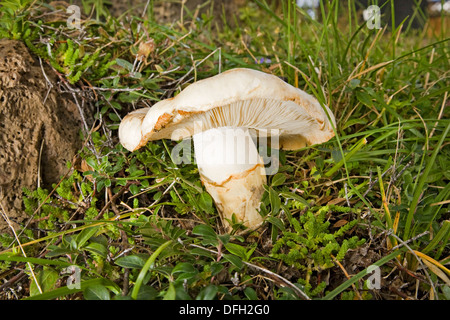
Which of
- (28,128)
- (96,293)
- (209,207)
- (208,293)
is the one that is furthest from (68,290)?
(28,128)

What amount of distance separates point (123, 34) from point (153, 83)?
57 cm

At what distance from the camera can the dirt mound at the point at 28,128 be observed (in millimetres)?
1661

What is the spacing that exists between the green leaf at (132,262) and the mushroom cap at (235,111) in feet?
1.65

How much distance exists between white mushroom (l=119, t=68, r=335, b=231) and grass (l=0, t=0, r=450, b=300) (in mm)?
109

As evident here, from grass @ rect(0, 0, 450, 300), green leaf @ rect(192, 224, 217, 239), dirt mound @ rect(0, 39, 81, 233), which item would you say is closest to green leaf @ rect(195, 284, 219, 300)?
grass @ rect(0, 0, 450, 300)

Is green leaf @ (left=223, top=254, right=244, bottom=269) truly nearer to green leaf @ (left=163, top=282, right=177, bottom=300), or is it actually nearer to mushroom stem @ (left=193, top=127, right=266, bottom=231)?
green leaf @ (left=163, top=282, right=177, bottom=300)

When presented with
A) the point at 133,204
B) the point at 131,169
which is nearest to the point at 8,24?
the point at 131,169

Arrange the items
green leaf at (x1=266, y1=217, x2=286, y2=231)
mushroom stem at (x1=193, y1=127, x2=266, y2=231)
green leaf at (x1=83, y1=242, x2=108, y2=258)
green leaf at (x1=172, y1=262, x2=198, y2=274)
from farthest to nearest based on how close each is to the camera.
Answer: mushroom stem at (x1=193, y1=127, x2=266, y2=231) → green leaf at (x1=266, y1=217, x2=286, y2=231) → green leaf at (x1=83, y1=242, x2=108, y2=258) → green leaf at (x1=172, y1=262, x2=198, y2=274)

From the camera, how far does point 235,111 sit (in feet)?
4.71

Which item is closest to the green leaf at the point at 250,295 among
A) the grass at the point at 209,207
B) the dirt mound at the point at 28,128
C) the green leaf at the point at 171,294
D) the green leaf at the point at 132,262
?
the grass at the point at 209,207

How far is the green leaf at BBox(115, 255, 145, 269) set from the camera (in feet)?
3.86

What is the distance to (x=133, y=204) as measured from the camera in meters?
1.75

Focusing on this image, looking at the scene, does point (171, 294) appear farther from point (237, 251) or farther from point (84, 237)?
point (84, 237)

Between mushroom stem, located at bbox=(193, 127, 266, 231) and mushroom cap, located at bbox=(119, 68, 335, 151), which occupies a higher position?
mushroom cap, located at bbox=(119, 68, 335, 151)
